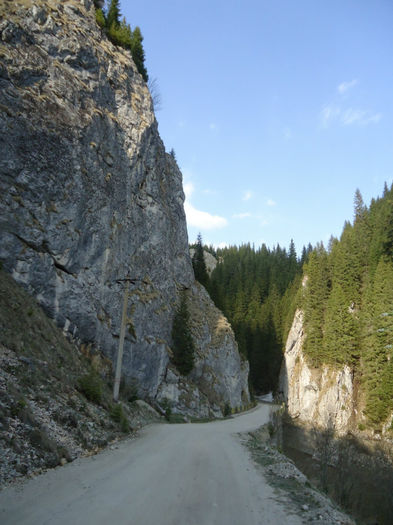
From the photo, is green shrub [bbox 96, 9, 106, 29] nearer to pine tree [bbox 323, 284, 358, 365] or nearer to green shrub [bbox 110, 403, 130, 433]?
green shrub [bbox 110, 403, 130, 433]

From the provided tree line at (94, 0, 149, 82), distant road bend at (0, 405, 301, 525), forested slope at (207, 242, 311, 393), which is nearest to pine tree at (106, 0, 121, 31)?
tree line at (94, 0, 149, 82)

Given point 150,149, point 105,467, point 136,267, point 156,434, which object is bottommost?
point 156,434

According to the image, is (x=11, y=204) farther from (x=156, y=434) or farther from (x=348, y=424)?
(x=348, y=424)

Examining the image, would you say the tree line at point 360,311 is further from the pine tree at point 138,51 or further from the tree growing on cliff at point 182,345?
the pine tree at point 138,51

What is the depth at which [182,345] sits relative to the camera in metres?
37.3

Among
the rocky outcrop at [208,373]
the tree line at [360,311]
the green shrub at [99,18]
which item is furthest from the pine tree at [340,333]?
the green shrub at [99,18]

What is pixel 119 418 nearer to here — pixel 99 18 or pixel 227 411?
pixel 227 411

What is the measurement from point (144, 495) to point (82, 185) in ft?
71.5

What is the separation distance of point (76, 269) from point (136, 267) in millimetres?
9785

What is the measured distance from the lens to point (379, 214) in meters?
68.8

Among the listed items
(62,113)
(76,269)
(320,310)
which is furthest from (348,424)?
(62,113)

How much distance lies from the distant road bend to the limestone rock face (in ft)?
113

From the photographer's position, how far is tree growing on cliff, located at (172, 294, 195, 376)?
36.9 m

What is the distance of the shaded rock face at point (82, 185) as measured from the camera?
20375 millimetres
